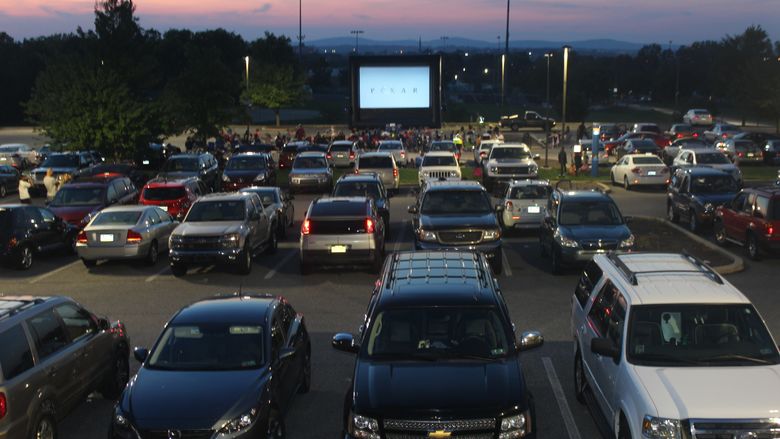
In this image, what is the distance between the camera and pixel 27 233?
21.8 metres

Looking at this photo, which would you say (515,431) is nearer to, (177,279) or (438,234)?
(438,234)

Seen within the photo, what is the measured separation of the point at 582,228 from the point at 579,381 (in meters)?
8.70

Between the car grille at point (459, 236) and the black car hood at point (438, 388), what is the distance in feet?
35.6

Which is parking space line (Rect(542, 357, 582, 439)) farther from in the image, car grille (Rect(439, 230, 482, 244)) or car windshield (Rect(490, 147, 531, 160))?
car windshield (Rect(490, 147, 531, 160))

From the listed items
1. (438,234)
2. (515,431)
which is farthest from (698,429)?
(438,234)

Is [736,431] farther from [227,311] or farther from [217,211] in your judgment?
[217,211]

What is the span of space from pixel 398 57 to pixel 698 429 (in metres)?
51.2

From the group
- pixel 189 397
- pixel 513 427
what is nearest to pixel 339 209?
pixel 189 397

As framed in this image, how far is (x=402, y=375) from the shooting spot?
332 inches

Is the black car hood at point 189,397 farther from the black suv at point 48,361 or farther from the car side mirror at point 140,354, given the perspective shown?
the black suv at point 48,361

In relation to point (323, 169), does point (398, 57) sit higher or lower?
higher

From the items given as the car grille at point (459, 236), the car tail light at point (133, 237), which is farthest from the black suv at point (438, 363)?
the car tail light at point (133, 237)

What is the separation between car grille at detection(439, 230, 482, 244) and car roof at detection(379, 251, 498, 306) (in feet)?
26.9

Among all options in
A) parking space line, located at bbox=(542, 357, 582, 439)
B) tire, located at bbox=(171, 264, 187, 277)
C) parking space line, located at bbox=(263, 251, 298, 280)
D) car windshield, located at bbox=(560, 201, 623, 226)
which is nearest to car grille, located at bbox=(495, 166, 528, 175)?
parking space line, located at bbox=(263, 251, 298, 280)
